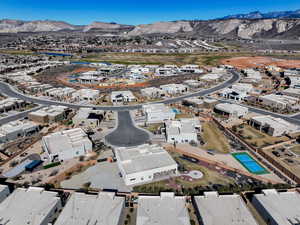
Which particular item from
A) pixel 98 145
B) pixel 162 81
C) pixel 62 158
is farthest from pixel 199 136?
pixel 162 81

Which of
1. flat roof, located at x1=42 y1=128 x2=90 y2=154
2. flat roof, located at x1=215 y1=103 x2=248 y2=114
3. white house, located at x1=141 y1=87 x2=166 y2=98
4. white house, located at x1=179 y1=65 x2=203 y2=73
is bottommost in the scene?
flat roof, located at x1=42 y1=128 x2=90 y2=154

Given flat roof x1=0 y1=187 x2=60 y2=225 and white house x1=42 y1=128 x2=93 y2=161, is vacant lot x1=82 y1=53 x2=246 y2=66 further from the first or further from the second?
flat roof x1=0 y1=187 x2=60 y2=225

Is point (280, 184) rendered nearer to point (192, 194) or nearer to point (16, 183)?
point (192, 194)

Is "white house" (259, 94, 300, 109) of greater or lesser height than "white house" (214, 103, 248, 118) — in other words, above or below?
above

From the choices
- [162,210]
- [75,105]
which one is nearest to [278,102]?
[162,210]

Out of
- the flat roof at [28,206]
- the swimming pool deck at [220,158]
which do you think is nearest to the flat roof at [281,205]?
the swimming pool deck at [220,158]

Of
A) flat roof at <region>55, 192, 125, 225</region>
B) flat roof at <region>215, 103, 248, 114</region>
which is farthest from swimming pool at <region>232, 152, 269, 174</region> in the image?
flat roof at <region>55, 192, 125, 225</region>
